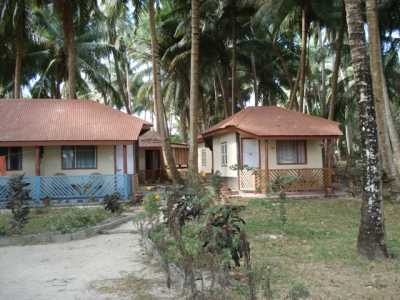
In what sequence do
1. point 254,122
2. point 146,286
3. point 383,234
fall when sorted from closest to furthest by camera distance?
point 146,286, point 383,234, point 254,122

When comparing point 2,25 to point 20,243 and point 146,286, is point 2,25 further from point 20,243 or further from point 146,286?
point 146,286

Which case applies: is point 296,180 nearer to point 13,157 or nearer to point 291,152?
point 291,152

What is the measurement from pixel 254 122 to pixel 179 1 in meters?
8.02

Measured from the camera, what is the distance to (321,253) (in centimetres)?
773

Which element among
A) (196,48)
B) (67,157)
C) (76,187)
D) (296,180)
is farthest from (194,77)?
(76,187)

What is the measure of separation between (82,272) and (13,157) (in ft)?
40.6

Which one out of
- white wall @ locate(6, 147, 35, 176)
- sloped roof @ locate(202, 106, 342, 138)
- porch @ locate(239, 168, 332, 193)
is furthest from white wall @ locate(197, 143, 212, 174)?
white wall @ locate(6, 147, 35, 176)

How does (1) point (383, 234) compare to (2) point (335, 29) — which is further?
(2) point (335, 29)

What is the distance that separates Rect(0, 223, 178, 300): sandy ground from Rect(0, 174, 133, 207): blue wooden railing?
7.21 meters

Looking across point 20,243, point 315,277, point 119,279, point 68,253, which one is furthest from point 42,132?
point 315,277

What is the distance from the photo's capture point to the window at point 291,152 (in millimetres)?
19438

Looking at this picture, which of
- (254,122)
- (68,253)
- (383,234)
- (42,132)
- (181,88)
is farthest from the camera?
(181,88)

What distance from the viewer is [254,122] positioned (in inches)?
765

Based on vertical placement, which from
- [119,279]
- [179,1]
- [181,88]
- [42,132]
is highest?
[179,1]
